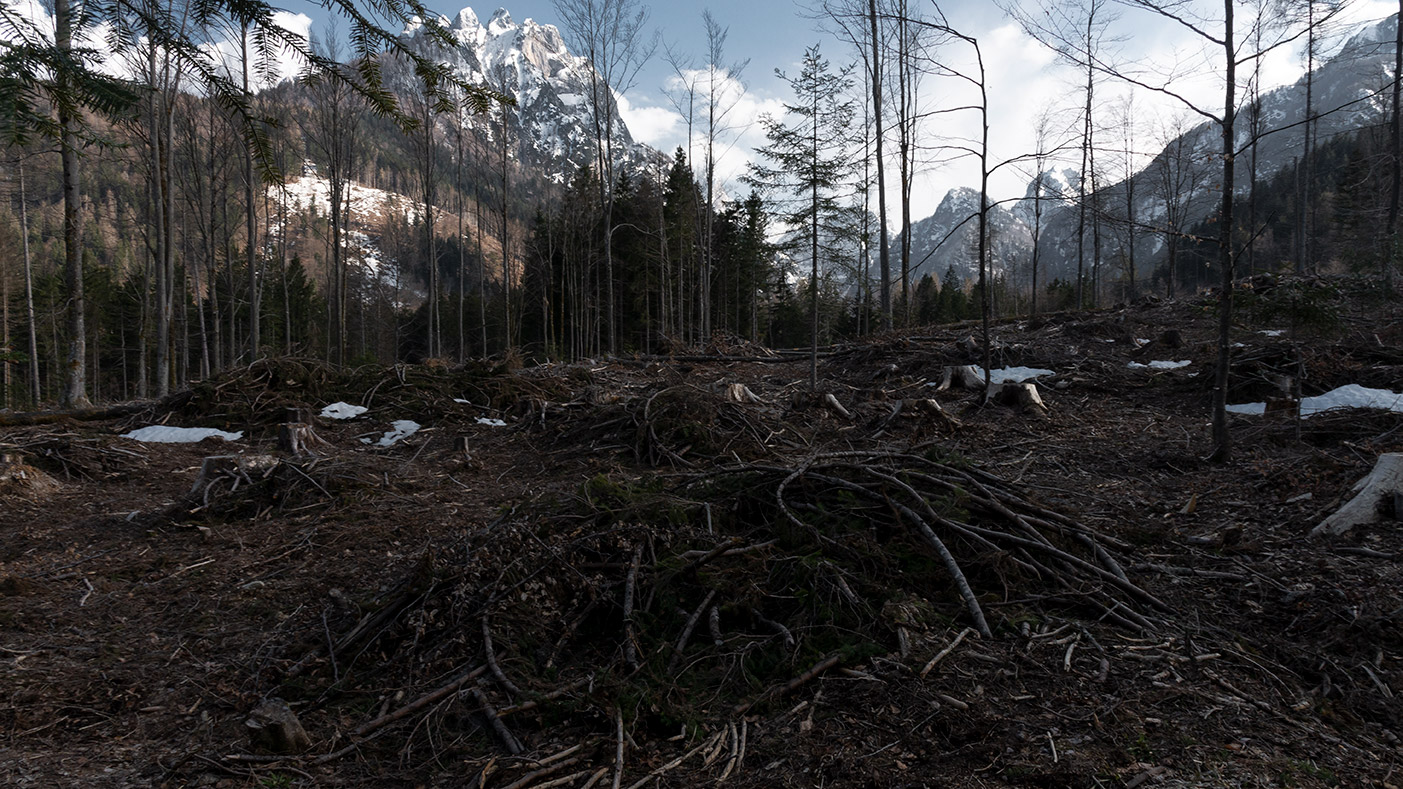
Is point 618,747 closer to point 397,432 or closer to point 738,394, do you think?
point 738,394

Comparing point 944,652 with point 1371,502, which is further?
point 1371,502

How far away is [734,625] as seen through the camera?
298cm

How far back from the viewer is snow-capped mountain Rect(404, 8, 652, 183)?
5457 millimetres

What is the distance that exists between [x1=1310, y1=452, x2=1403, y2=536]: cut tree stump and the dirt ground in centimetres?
8

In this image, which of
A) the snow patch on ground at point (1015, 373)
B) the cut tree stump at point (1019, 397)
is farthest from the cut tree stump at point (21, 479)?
the snow patch on ground at point (1015, 373)

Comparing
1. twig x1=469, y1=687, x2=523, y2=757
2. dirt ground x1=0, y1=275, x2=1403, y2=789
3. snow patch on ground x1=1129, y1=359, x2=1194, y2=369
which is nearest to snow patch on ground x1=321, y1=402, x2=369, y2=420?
dirt ground x1=0, y1=275, x2=1403, y2=789

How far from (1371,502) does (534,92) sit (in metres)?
174

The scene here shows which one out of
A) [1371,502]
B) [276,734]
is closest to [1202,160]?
[1371,502]

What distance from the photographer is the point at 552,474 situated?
258 inches

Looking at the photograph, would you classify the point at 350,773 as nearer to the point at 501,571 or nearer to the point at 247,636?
the point at 501,571

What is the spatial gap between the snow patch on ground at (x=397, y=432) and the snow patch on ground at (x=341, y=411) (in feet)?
2.34

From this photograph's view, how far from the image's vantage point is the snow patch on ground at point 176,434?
7.80 metres

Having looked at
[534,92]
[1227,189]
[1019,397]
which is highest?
[534,92]

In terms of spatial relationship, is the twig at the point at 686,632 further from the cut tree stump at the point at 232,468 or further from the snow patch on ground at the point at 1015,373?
the snow patch on ground at the point at 1015,373
